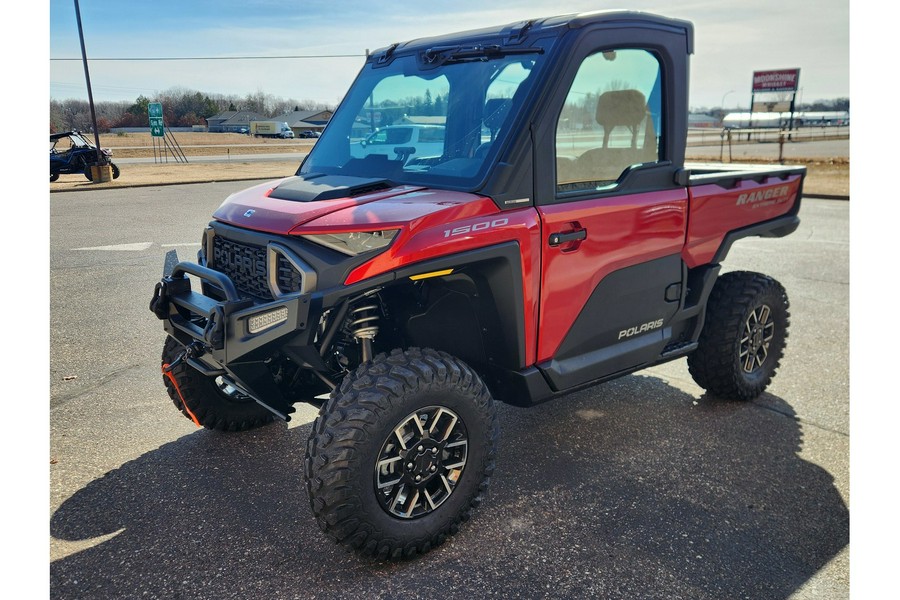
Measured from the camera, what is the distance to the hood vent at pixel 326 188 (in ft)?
10.5

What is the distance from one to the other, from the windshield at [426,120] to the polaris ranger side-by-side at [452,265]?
0.04 feet

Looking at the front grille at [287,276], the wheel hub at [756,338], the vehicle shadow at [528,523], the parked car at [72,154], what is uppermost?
the parked car at [72,154]

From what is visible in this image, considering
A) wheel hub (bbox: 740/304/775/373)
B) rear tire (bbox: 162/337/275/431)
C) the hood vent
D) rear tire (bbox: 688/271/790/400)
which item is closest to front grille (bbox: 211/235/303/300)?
the hood vent

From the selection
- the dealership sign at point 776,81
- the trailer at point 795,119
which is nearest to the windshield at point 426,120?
the dealership sign at point 776,81

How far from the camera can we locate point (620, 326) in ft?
12.6

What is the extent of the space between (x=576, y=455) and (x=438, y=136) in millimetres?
1920

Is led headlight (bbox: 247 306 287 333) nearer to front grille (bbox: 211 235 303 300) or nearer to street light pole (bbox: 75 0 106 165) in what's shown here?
front grille (bbox: 211 235 303 300)

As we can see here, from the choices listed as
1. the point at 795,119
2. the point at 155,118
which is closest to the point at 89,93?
the point at 155,118

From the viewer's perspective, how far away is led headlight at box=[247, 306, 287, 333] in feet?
9.23

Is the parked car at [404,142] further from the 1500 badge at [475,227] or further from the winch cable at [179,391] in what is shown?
the winch cable at [179,391]

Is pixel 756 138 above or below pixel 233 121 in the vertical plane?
below

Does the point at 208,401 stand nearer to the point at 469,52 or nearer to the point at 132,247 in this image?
the point at 469,52

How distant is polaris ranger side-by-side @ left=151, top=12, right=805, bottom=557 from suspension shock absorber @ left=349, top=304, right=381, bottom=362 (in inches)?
0.4

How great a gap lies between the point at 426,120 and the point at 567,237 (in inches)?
39.0
